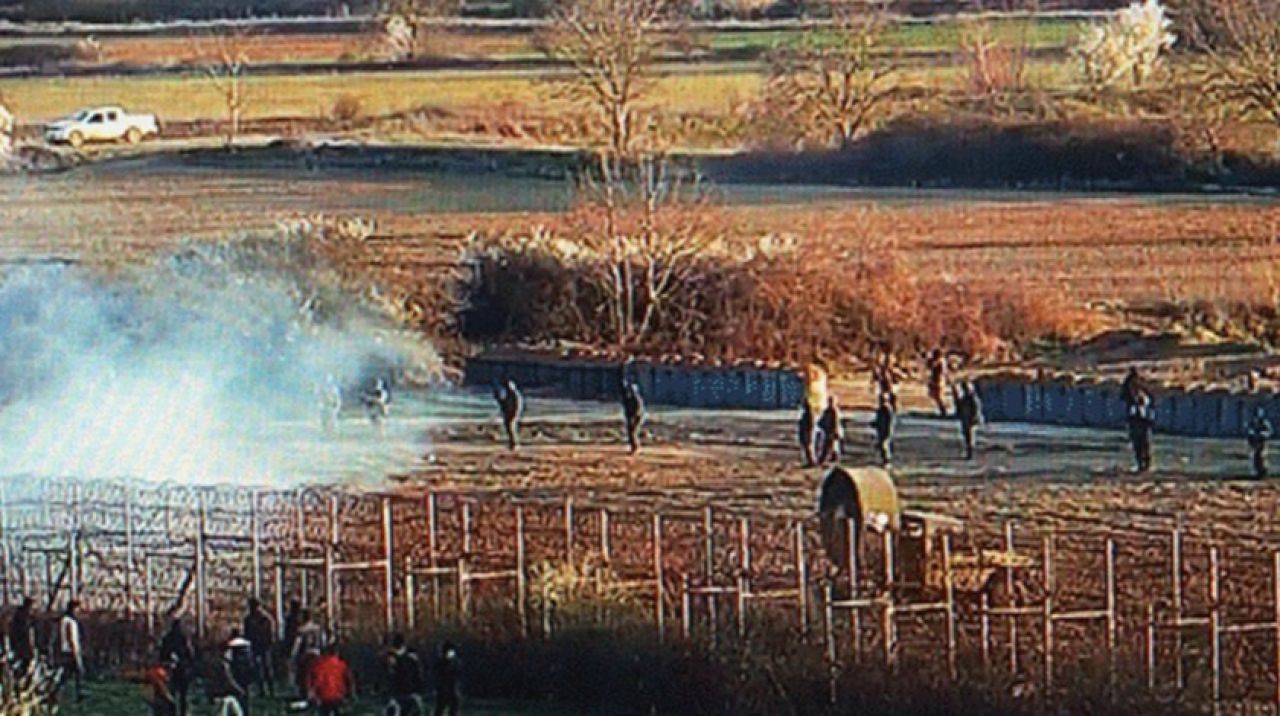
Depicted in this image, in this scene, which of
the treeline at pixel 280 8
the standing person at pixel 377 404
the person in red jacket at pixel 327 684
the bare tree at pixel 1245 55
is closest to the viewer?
the person in red jacket at pixel 327 684

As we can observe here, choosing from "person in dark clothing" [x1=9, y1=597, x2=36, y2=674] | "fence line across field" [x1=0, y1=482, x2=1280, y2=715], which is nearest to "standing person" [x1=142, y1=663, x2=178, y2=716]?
"person in dark clothing" [x1=9, y1=597, x2=36, y2=674]

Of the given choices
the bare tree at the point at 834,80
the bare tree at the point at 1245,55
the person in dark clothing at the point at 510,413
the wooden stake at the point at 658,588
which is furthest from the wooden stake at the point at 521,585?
the bare tree at the point at 834,80

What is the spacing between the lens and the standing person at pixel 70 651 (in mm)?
36281

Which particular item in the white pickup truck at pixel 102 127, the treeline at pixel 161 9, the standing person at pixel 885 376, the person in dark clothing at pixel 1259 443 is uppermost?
the treeline at pixel 161 9

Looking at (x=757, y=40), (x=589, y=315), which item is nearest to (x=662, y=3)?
(x=757, y=40)

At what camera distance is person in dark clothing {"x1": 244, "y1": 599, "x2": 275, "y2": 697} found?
117ft

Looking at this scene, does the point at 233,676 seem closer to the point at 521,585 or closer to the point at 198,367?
the point at 521,585

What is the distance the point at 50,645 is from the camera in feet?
123

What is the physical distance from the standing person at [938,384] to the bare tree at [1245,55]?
22999mm

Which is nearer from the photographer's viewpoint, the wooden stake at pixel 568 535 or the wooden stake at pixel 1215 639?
the wooden stake at pixel 1215 639

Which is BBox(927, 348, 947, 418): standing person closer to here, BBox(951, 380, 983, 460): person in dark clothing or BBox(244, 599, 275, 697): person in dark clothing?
BBox(951, 380, 983, 460): person in dark clothing

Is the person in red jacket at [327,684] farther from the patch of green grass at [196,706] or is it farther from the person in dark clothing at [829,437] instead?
the person in dark clothing at [829,437]

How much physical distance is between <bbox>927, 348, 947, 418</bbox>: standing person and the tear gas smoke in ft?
23.8

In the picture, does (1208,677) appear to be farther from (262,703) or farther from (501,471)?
(501,471)
